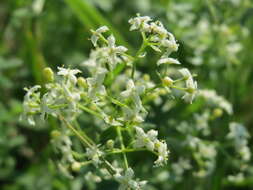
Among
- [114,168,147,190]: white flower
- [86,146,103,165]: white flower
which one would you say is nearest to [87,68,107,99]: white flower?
[86,146,103,165]: white flower

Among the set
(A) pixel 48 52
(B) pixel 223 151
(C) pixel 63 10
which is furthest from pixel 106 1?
(B) pixel 223 151

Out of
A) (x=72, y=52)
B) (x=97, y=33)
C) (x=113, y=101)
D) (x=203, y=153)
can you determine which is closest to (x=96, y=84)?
(x=113, y=101)

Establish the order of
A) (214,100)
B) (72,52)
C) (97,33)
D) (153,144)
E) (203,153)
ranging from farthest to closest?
1. (72,52)
2. (214,100)
3. (203,153)
4. (97,33)
5. (153,144)

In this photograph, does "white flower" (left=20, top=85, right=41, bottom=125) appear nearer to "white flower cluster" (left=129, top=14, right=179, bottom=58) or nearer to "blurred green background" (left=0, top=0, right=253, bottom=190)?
"white flower cluster" (left=129, top=14, right=179, bottom=58)

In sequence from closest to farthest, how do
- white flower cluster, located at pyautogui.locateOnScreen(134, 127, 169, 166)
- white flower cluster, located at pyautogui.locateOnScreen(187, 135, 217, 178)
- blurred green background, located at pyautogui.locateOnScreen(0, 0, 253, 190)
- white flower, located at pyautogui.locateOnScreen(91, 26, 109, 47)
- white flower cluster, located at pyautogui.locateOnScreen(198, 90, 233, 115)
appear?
white flower cluster, located at pyautogui.locateOnScreen(134, 127, 169, 166) → white flower, located at pyautogui.locateOnScreen(91, 26, 109, 47) → white flower cluster, located at pyautogui.locateOnScreen(187, 135, 217, 178) → white flower cluster, located at pyautogui.locateOnScreen(198, 90, 233, 115) → blurred green background, located at pyautogui.locateOnScreen(0, 0, 253, 190)

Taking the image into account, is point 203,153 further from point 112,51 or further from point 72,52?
point 72,52

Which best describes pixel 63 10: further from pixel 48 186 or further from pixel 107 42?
pixel 107 42

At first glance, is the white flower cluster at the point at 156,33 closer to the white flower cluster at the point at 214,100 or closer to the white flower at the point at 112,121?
the white flower at the point at 112,121
